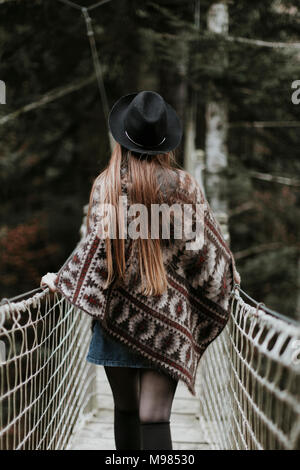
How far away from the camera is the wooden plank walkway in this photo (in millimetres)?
2299

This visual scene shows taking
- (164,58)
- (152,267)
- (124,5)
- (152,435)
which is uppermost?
(124,5)

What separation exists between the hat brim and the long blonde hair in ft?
0.17

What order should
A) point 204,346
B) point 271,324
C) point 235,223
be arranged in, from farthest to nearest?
point 235,223
point 204,346
point 271,324

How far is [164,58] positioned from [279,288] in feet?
9.38

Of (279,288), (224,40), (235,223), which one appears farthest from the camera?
(235,223)

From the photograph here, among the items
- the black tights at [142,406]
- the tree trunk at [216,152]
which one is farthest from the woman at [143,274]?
the tree trunk at [216,152]

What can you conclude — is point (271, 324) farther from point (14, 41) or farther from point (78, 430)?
point (14, 41)

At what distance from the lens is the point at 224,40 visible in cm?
402

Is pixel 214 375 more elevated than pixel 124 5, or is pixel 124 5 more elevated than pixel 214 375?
pixel 124 5

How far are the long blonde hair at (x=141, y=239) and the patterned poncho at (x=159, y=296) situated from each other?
19 millimetres

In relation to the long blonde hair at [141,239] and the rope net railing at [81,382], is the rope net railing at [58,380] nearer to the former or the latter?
the rope net railing at [81,382]

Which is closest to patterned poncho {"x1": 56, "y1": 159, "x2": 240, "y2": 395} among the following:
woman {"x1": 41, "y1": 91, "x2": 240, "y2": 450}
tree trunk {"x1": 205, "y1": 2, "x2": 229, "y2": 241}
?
woman {"x1": 41, "y1": 91, "x2": 240, "y2": 450}

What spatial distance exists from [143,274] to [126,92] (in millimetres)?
4709
